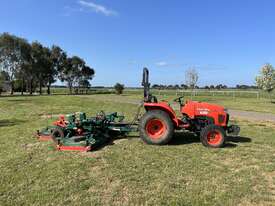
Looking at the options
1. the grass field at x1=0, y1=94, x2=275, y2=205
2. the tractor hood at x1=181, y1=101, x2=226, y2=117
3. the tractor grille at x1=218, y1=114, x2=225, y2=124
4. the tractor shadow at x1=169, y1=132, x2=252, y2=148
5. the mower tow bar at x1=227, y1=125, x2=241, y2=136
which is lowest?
the grass field at x1=0, y1=94, x2=275, y2=205

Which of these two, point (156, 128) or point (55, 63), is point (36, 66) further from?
point (156, 128)

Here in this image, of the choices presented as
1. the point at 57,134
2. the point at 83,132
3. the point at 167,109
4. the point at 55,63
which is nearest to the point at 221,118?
the point at 167,109

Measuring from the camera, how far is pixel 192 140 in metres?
8.86

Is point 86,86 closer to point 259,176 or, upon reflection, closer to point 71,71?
point 71,71

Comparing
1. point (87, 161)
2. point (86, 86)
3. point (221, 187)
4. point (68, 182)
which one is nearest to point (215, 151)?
point (221, 187)

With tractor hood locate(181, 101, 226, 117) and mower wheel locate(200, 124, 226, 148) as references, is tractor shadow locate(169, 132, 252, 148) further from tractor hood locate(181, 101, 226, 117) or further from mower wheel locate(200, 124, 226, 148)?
tractor hood locate(181, 101, 226, 117)

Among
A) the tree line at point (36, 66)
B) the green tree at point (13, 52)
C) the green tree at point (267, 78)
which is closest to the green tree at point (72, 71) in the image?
the tree line at point (36, 66)

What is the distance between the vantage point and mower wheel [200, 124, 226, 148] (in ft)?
25.7

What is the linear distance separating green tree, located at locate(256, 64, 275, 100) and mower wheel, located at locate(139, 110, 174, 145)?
3210cm

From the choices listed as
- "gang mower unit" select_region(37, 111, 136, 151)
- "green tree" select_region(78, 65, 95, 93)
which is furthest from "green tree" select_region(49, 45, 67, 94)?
"gang mower unit" select_region(37, 111, 136, 151)

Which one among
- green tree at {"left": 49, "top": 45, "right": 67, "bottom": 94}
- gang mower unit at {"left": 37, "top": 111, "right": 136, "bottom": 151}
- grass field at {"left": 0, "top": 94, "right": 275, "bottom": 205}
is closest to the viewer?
grass field at {"left": 0, "top": 94, "right": 275, "bottom": 205}

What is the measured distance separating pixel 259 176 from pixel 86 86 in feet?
259

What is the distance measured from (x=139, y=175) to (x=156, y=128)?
2.71 meters

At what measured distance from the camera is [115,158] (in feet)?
22.3
